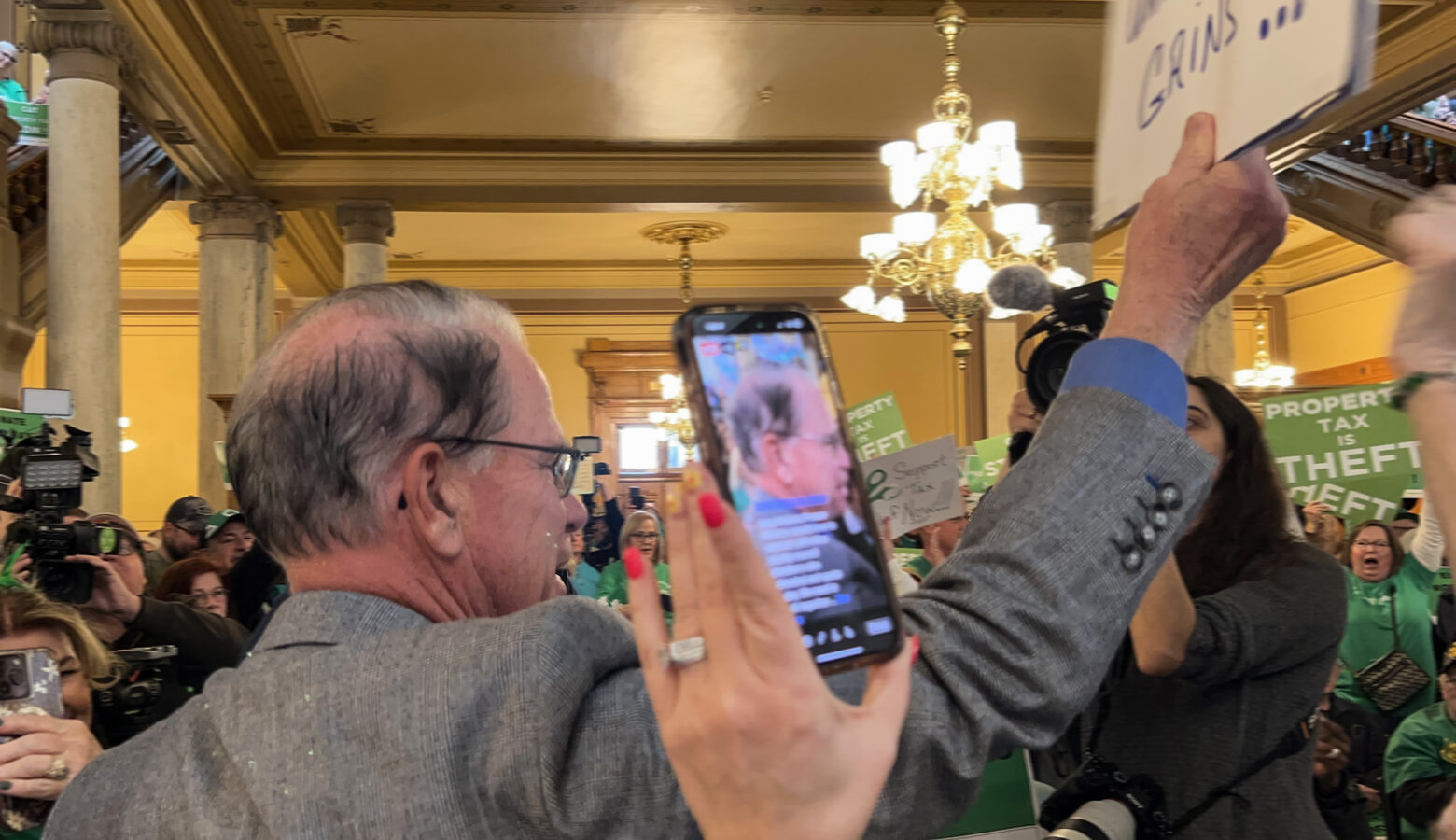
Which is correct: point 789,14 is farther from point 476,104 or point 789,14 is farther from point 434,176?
point 434,176

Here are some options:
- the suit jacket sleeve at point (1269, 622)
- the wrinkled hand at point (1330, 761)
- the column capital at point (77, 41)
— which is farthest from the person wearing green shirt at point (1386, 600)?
the column capital at point (77, 41)

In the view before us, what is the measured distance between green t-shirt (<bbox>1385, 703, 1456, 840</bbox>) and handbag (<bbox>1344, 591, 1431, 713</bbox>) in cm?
92

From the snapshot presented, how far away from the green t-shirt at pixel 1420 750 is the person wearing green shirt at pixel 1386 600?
986mm

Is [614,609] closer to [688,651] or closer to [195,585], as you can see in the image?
[688,651]

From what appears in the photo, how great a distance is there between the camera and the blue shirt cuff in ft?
2.71

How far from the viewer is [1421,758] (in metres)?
3.04

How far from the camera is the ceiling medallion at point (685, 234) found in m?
12.6

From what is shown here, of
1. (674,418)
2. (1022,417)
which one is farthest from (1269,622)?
(674,418)

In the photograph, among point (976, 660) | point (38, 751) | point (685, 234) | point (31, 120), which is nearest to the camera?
point (976, 660)

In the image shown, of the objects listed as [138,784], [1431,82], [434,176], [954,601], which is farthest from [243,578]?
[1431,82]

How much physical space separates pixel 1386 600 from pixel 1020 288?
3.58 m

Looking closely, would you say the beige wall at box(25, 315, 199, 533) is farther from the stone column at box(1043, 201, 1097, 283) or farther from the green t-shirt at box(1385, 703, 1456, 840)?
the green t-shirt at box(1385, 703, 1456, 840)

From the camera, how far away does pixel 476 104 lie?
335 inches

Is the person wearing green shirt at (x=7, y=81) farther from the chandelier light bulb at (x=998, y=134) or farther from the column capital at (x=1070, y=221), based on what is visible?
the column capital at (x=1070, y=221)
